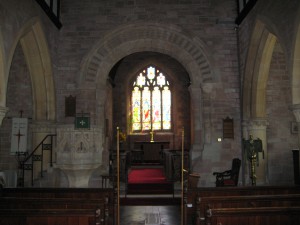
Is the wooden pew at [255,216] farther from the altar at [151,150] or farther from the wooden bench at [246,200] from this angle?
the altar at [151,150]

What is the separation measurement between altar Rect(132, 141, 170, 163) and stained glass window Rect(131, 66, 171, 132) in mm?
1690

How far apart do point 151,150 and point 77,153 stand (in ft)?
30.7

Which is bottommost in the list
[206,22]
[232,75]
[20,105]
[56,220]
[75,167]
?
[56,220]

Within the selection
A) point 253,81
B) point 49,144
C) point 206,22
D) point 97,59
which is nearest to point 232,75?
point 253,81

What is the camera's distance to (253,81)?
31.9ft

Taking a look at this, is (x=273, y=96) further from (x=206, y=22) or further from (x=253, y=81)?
(x=206, y=22)

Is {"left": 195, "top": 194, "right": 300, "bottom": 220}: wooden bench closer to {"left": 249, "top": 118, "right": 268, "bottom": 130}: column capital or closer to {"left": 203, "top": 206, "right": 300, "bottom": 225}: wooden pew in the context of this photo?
{"left": 203, "top": 206, "right": 300, "bottom": 225}: wooden pew

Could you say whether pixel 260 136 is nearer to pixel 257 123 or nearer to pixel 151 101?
pixel 257 123

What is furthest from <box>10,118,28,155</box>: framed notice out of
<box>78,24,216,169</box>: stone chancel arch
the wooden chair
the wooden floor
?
the wooden chair

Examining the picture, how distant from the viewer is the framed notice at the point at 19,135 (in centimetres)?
984

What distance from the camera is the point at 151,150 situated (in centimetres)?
1495

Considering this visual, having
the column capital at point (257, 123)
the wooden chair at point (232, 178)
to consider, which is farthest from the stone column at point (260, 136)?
the wooden chair at point (232, 178)

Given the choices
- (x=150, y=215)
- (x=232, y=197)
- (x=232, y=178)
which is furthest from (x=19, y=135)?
(x=232, y=197)

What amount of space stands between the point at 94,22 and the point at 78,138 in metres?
5.56
